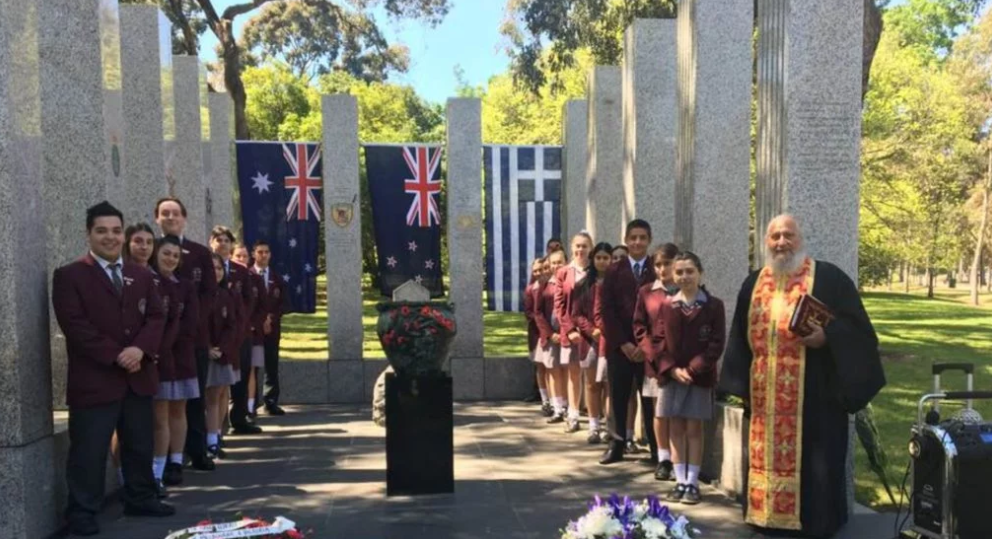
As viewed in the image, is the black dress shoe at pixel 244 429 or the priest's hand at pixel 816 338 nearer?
the priest's hand at pixel 816 338

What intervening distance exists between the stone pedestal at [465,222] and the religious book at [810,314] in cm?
683

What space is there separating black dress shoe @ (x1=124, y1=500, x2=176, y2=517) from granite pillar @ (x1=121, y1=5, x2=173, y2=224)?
4649 millimetres

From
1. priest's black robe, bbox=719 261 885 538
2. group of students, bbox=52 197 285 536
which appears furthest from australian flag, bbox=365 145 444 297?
priest's black robe, bbox=719 261 885 538

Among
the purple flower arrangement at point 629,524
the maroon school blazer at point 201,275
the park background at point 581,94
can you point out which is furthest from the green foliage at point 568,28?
the purple flower arrangement at point 629,524

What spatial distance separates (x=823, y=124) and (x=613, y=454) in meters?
3.50

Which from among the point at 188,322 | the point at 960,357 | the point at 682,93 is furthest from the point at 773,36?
the point at 960,357

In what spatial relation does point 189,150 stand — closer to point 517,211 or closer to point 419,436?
point 517,211

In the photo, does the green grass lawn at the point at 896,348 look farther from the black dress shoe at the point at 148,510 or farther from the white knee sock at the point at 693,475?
the black dress shoe at the point at 148,510

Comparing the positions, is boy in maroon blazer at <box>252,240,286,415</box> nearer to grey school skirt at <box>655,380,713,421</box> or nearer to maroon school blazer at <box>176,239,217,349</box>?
maroon school blazer at <box>176,239,217,349</box>

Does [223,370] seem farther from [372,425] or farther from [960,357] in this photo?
[960,357]

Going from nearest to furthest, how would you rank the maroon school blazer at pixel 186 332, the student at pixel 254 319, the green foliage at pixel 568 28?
1. the maroon school blazer at pixel 186 332
2. the student at pixel 254 319
3. the green foliage at pixel 568 28

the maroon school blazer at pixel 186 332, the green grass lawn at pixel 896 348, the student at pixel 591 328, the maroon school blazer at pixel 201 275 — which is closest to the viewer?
the maroon school blazer at pixel 186 332

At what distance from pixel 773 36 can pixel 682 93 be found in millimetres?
1799

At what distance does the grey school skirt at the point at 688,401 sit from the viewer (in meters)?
5.95
